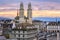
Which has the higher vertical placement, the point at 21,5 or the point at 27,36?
the point at 21,5

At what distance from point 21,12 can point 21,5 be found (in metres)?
0.86

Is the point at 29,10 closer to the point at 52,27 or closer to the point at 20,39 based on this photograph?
the point at 52,27

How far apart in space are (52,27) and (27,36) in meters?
10.7

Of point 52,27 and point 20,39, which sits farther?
point 52,27

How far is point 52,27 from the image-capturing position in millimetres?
20297

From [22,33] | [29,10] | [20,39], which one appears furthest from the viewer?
[29,10]

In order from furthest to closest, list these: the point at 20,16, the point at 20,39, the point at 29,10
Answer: the point at 29,10 < the point at 20,16 < the point at 20,39

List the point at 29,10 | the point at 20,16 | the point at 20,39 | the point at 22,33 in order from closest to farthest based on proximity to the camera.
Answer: the point at 20,39
the point at 22,33
the point at 20,16
the point at 29,10

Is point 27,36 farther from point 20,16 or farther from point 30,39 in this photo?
point 20,16

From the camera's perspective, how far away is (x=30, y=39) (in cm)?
954

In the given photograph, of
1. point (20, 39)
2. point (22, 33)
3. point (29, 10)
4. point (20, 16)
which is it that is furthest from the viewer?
point (29, 10)

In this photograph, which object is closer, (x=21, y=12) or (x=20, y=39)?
(x=20, y=39)

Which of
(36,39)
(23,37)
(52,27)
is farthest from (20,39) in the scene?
(52,27)

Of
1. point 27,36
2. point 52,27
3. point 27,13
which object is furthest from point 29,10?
point 27,36
